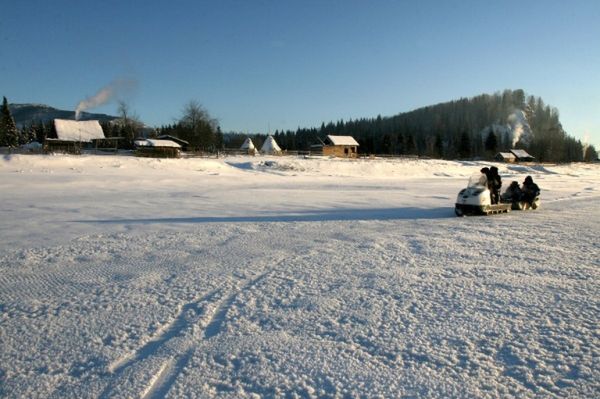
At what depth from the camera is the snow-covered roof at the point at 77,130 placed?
51594 mm

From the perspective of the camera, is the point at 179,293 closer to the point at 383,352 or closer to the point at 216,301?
the point at 216,301

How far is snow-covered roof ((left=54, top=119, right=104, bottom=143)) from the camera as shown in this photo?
169 ft

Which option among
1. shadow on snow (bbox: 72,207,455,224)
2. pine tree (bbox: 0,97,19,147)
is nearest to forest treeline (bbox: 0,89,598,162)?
pine tree (bbox: 0,97,19,147)

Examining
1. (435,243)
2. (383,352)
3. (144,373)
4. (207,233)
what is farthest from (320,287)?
(207,233)

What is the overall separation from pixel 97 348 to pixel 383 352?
2881mm

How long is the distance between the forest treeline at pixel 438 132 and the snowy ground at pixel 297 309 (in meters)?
67.2

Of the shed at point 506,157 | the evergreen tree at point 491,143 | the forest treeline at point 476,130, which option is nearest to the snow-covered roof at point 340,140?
the forest treeline at point 476,130

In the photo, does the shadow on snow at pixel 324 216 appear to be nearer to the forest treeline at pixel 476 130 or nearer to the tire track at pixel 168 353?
the tire track at pixel 168 353

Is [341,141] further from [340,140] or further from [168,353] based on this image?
[168,353]

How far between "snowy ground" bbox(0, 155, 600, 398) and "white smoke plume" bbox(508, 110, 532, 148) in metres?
155

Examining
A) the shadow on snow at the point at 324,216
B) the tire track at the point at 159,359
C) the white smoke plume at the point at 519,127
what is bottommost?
the tire track at the point at 159,359

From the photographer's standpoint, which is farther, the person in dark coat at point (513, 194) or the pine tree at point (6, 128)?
the pine tree at point (6, 128)

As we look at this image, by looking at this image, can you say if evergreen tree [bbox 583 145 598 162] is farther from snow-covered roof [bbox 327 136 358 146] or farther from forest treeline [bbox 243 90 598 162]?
snow-covered roof [bbox 327 136 358 146]

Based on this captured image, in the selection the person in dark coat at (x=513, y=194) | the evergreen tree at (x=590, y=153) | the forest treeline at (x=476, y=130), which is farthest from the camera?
the evergreen tree at (x=590, y=153)
